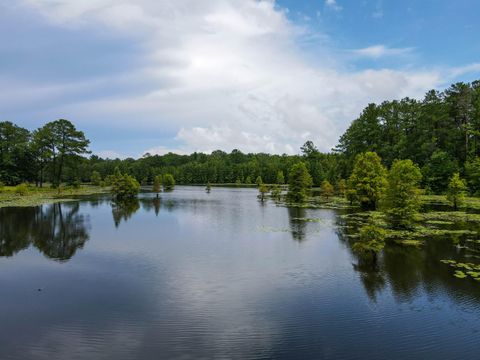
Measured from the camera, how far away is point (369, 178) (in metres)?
47.9

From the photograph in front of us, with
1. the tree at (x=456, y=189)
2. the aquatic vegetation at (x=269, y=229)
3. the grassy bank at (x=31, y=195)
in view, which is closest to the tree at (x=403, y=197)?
the aquatic vegetation at (x=269, y=229)

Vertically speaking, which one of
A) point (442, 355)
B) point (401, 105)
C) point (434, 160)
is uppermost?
point (401, 105)

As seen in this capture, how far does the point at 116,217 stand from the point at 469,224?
38.0m

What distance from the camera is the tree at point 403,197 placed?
32.5 m

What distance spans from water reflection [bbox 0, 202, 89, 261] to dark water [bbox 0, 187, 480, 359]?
35 centimetres

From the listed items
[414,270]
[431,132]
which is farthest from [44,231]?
[431,132]

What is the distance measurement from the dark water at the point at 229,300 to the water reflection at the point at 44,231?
0.35m

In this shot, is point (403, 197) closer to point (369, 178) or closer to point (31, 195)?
point (369, 178)

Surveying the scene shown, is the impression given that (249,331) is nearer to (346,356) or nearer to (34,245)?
(346,356)

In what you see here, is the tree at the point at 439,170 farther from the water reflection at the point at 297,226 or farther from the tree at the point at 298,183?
the water reflection at the point at 297,226

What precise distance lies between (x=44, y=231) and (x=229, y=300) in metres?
24.8

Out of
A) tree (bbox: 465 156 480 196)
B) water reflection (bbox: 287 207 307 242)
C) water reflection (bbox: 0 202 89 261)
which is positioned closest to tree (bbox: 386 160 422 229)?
water reflection (bbox: 287 207 307 242)

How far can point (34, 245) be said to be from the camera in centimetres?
2811

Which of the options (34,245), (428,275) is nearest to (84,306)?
(34,245)
